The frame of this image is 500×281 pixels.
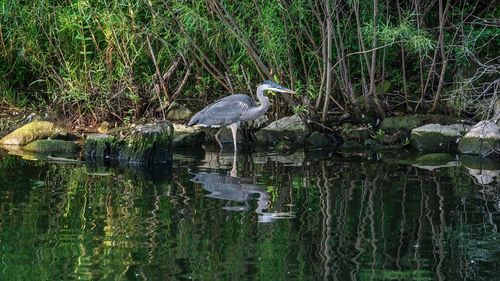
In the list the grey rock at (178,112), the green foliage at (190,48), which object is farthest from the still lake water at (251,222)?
the grey rock at (178,112)

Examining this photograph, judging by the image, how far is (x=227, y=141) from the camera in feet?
43.8

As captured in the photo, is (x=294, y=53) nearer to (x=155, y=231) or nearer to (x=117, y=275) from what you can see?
(x=155, y=231)

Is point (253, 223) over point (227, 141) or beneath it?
beneath

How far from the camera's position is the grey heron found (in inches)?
487

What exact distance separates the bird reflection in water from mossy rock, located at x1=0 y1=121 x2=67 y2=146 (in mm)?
3523

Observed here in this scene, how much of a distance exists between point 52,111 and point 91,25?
4.99ft

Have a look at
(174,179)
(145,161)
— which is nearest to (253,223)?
(174,179)

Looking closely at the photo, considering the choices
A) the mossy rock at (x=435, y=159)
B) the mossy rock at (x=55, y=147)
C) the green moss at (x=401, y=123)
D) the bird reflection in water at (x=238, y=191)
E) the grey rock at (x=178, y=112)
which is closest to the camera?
the bird reflection in water at (x=238, y=191)

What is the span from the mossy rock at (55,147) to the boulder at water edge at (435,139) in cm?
438

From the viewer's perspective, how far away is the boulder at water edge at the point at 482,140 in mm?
11508

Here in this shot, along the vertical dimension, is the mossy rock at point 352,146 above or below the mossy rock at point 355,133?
below

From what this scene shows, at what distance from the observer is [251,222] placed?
7.38 metres

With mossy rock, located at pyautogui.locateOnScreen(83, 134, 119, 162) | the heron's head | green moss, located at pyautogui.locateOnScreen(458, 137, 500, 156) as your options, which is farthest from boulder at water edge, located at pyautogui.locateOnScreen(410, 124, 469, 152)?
mossy rock, located at pyautogui.locateOnScreen(83, 134, 119, 162)

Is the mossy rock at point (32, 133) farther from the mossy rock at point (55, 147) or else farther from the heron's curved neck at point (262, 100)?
the heron's curved neck at point (262, 100)
